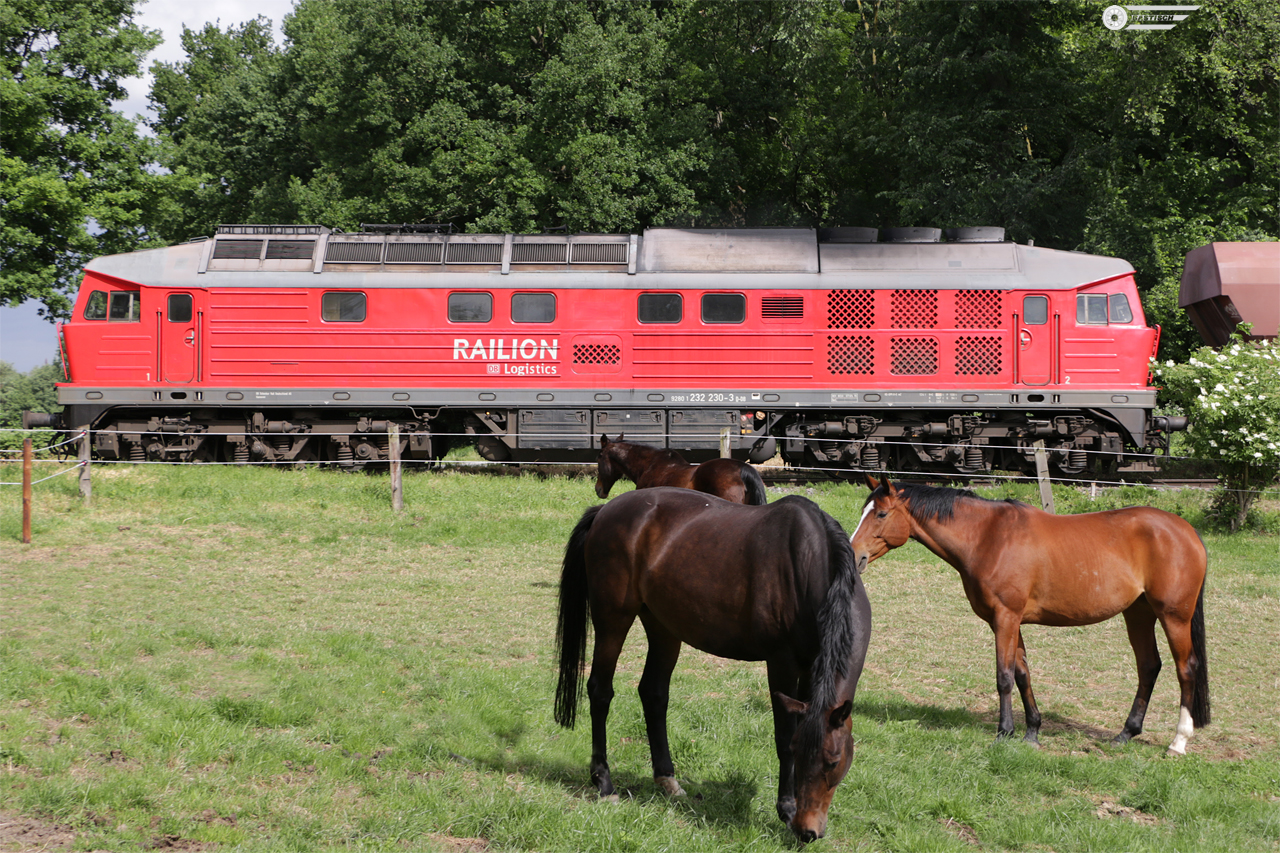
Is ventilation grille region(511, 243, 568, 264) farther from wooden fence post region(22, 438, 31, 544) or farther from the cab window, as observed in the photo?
wooden fence post region(22, 438, 31, 544)

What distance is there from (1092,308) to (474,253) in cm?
1063

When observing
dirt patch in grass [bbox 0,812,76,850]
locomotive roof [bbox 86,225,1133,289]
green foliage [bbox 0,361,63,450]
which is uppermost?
locomotive roof [bbox 86,225,1133,289]

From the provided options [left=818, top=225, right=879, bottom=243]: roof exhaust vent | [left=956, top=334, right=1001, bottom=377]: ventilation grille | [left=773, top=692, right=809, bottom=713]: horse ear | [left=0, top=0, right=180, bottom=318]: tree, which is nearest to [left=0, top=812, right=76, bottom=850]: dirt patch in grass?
[left=773, top=692, right=809, bottom=713]: horse ear

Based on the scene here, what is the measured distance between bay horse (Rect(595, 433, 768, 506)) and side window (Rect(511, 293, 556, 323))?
6.54 meters

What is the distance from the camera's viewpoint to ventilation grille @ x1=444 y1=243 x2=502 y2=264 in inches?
690

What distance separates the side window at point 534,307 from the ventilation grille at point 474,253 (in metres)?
0.81

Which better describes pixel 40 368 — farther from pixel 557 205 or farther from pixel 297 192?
pixel 557 205

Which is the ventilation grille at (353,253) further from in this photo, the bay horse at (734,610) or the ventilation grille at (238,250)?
the bay horse at (734,610)

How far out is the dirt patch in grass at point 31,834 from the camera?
4.42 metres

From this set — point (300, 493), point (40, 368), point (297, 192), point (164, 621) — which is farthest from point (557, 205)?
point (40, 368)

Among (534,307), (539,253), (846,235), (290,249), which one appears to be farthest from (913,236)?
(290,249)

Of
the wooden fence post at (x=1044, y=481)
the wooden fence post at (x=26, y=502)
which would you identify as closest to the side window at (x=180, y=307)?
the wooden fence post at (x=26, y=502)

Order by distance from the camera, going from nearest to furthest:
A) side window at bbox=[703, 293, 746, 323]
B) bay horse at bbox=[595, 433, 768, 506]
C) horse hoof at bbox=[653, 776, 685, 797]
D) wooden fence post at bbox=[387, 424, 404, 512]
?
1. horse hoof at bbox=[653, 776, 685, 797]
2. bay horse at bbox=[595, 433, 768, 506]
3. wooden fence post at bbox=[387, 424, 404, 512]
4. side window at bbox=[703, 293, 746, 323]

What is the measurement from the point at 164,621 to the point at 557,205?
18.4 metres
